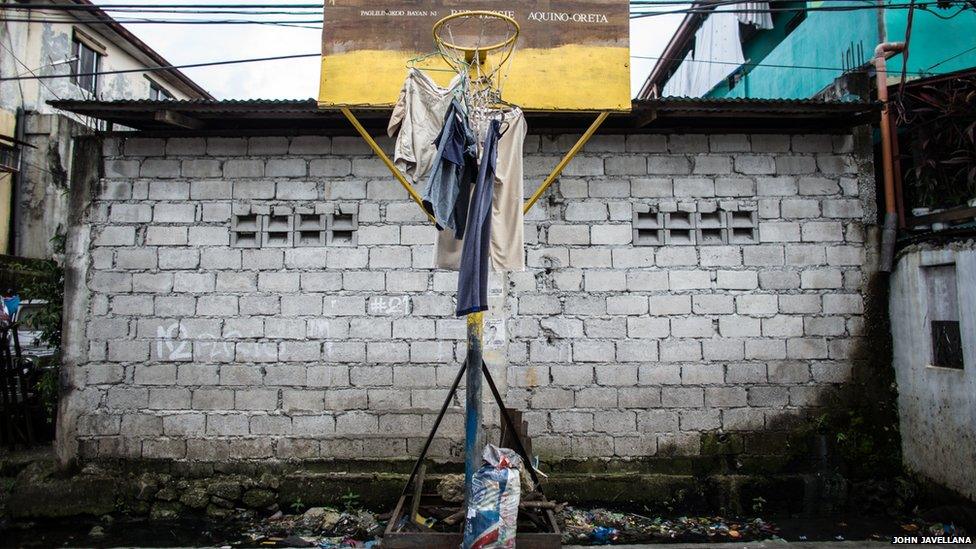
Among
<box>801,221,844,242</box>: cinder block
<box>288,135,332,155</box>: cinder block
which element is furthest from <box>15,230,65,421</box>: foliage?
<box>801,221,844,242</box>: cinder block

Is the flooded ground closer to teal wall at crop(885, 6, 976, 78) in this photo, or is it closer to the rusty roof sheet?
the rusty roof sheet

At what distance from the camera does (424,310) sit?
590 cm

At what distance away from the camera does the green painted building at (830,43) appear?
8047 mm

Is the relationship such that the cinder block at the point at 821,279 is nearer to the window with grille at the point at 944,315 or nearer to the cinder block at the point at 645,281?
the window with grille at the point at 944,315

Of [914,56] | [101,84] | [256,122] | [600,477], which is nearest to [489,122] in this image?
[256,122]

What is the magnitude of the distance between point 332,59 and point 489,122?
4.91 feet

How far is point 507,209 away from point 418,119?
0.90m

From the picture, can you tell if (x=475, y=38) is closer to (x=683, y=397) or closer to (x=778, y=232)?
(x=778, y=232)

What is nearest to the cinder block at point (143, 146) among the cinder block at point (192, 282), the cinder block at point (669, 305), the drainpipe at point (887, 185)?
Result: the cinder block at point (192, 282)

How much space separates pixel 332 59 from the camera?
180 inches

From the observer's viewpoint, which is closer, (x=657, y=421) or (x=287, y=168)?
(x=657, y=421)

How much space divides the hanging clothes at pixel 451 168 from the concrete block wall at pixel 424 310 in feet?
6.72

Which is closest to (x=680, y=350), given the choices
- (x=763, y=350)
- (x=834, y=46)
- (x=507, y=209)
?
(x=763, y=350)

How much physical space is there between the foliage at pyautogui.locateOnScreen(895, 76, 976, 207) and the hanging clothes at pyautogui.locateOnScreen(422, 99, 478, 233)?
4890 millimetres
